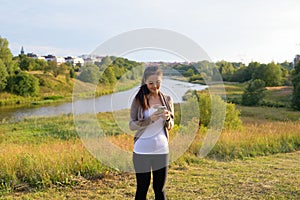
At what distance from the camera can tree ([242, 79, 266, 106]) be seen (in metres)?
33.0

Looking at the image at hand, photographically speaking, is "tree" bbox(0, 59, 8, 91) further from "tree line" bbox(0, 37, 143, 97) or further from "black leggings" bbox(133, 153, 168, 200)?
"black leggings" bbox(133, 153, 168, 200)

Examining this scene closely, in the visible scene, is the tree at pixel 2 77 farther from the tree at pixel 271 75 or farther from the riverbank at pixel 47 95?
the tree at pixel 271 75

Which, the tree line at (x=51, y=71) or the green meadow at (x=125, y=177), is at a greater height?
the tree line at (x=51, y=71)

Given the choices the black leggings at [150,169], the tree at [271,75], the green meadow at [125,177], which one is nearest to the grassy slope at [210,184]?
the green meadow at [125,177]

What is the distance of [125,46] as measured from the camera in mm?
2787

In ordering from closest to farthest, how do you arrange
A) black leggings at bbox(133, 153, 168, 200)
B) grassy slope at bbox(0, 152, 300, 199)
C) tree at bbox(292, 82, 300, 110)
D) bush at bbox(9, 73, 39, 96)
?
1. black leggings at bbox(133, 153, 168, 200)
2. grassy slope at bbox(0, 152, 300, 199)
3. tree at bbox(292, 82, 300, 110)
4. bush at bbox(9, 73, 39, 96)

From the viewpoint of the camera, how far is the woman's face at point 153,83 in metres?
2.34

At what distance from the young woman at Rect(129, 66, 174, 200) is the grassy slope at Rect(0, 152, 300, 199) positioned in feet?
4.09

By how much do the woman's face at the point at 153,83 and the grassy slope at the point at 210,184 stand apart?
1.66 metres

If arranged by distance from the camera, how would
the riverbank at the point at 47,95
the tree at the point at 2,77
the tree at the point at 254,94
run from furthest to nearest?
the tree at the point at 2,77 < the riverbank at the point at 47,95 < the tree at the point at 254,94

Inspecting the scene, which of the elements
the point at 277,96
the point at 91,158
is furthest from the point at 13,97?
the point at 91,158

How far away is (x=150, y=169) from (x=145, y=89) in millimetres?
677

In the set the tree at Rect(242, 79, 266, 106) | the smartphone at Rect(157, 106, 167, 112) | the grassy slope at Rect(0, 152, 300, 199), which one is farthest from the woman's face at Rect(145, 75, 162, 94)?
the tree at Rect(242, 79, 266, 106)

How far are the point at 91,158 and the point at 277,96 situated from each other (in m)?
35.9
